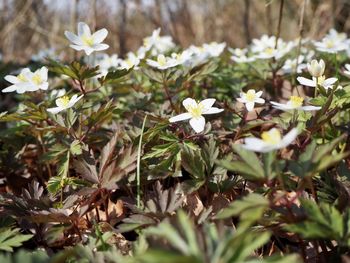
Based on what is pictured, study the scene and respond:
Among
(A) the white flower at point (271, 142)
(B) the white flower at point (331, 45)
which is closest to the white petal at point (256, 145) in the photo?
(A) the white flower at point (271, 142)

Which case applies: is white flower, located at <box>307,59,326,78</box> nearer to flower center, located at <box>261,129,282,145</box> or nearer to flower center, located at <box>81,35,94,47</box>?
flower center, located at <box>261,129,282,145</box>

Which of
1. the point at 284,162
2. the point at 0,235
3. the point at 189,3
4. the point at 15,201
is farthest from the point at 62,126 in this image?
the point at 189,3

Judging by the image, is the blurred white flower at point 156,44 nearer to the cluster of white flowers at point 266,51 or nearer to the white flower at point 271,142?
the cluster of white flowers at point 266,51

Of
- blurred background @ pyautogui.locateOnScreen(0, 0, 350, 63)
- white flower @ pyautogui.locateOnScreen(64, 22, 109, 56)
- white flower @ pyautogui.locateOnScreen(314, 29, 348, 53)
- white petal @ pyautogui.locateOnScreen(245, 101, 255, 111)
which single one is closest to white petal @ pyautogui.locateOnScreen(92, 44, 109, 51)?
white flower @ pyautogui.locateOnScreen(64, 22, 109, 56)

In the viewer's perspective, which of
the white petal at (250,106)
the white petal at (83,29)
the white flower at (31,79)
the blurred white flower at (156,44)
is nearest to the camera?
the white petal at (250,106)

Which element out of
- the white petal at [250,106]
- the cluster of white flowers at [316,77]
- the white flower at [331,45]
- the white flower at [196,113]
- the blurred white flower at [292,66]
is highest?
the cluster of white flowers at [316,77]

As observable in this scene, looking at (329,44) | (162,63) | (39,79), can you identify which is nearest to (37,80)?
(39,79)
